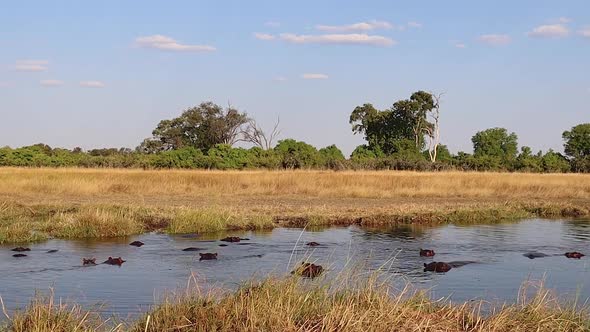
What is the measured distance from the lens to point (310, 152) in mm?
51938

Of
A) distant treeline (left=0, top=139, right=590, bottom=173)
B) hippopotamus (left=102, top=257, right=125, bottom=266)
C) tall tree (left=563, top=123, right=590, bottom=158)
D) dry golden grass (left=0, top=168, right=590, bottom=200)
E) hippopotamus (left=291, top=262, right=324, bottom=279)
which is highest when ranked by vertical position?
tall tree (left=563, top=123, right=590, bottom=158)

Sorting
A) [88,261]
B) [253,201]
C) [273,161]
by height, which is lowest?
[88,261]

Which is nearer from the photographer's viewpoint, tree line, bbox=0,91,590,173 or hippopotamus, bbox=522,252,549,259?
hippopotamus, bbox=522,252,549,259

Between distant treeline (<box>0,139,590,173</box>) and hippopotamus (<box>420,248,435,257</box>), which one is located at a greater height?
distant treeline (<box>0,139,590,173</box>)

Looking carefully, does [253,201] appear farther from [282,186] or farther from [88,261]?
[88,261]

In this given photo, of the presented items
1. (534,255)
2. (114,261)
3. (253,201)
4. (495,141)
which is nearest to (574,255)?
(534,255)

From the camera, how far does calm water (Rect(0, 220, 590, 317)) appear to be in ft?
31.6

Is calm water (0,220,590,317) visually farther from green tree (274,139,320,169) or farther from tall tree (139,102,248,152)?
tall tree (139,102,248,152)

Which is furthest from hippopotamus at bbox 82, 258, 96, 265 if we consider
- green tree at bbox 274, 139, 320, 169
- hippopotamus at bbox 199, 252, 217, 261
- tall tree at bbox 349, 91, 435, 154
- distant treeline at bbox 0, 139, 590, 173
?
tall tree at bbox 349, 91, 435, 154

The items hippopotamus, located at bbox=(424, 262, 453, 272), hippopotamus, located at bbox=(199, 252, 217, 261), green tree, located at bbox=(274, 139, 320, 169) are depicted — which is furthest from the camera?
green tree, located at bbox=(274, 139, 320, 169)

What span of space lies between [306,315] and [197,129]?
2314 inches

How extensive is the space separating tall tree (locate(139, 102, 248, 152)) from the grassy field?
107 ft

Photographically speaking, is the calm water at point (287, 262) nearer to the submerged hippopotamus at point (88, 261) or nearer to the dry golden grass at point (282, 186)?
the submerged hippopotamus at point (88, 261)

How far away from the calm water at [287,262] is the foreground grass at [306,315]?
80cm
